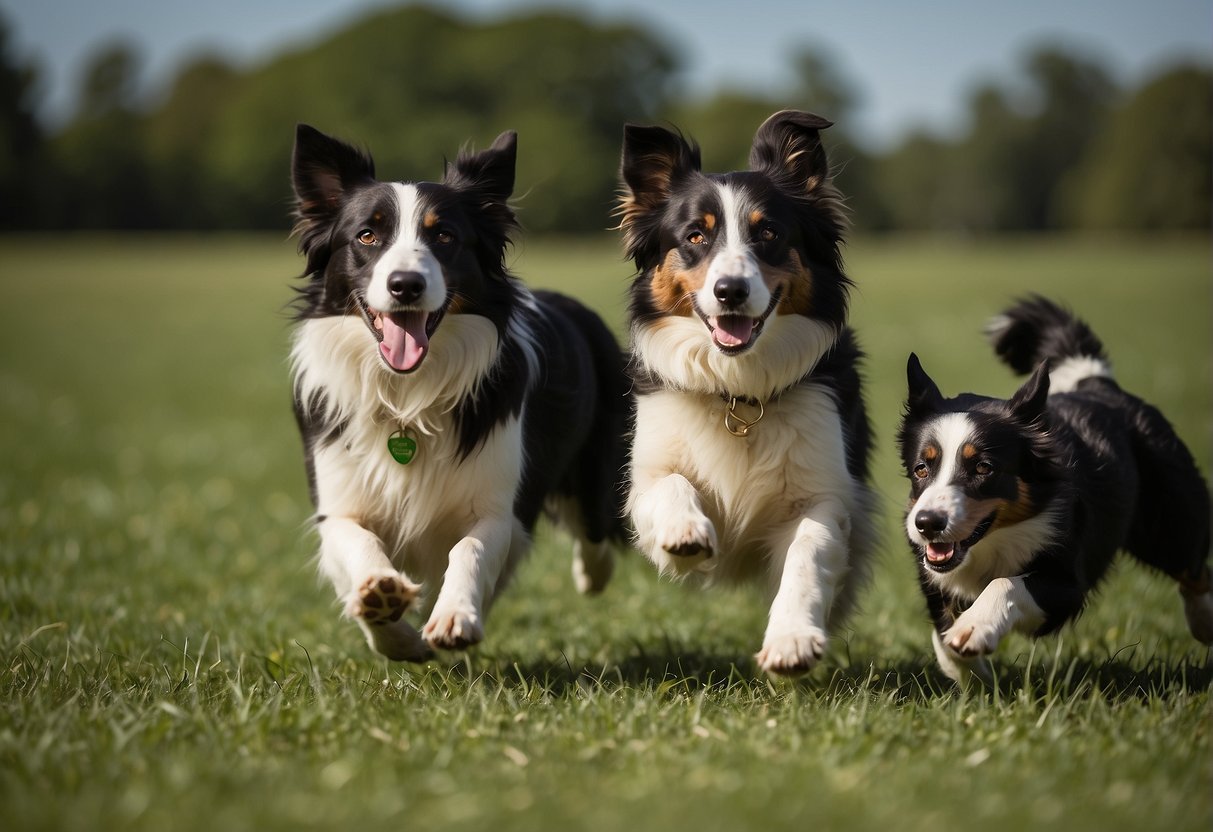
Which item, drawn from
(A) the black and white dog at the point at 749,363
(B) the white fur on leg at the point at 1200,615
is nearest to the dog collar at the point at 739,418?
(A) the black and white dog at the point at 749,363

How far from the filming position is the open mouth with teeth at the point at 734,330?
425 centimetres

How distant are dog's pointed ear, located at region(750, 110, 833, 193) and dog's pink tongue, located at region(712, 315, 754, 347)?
706mm

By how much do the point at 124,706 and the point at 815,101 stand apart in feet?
283

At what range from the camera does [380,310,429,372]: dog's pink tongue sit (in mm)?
4461

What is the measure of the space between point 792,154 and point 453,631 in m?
2.31

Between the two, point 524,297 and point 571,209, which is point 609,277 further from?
point 571,209

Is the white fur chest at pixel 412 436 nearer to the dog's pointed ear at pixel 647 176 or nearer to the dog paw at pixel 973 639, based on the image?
the dog's pointed ear at pixel 647 176

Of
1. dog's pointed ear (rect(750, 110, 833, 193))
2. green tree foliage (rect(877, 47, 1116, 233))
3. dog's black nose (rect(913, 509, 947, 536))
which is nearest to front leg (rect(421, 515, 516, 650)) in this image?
dog's black nose (rect(913, 509, 947, 536))

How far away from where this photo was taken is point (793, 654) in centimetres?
→ 377

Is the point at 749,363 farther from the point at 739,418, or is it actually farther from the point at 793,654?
the point at 793,654

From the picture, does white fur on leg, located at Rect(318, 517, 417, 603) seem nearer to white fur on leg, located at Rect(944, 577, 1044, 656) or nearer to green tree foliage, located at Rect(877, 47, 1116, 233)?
white fur on leg, located at Rect(944, 577, 1044, 656)

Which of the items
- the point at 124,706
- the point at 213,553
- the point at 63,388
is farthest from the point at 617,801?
the point at 63,388

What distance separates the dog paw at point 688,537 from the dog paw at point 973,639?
85cm

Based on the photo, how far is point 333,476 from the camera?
4750mm
